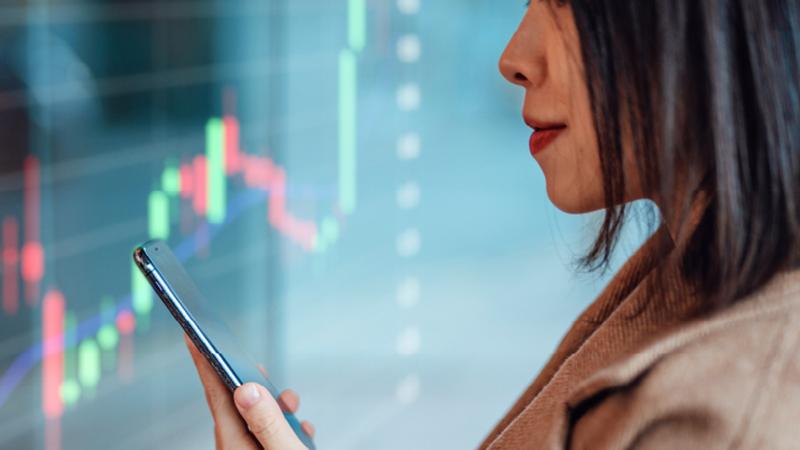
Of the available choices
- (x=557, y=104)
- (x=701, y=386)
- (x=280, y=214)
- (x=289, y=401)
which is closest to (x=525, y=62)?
(x=557, y=104)

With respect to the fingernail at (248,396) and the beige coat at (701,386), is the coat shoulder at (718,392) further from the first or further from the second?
the fingernail at (248,396)

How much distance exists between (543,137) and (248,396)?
8.7 inches

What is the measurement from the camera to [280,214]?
2105 millimetres

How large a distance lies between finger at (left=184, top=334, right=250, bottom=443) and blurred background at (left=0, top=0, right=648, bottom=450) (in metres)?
0.70

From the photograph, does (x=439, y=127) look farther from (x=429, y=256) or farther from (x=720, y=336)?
(x=720, y=336)


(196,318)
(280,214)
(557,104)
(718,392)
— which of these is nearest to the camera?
(718,392)

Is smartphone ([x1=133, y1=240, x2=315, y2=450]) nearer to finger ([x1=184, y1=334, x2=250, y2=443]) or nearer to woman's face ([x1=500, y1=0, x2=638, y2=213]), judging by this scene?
finger ([x1=184, y1=334, x2=250, y2=443])

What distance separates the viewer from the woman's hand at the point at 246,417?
0.72m

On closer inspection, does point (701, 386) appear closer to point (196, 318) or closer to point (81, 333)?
point (196, 318)

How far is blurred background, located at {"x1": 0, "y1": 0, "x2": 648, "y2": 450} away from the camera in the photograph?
1.47 meters

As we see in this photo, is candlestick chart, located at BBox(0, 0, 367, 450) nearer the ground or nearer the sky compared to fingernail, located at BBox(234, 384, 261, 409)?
nearer the ground

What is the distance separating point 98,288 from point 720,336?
1.14m

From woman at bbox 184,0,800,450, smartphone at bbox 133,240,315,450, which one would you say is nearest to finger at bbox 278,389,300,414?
smartphone at bbox 133,240,315,450

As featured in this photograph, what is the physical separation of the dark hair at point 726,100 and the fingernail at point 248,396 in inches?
10.5
